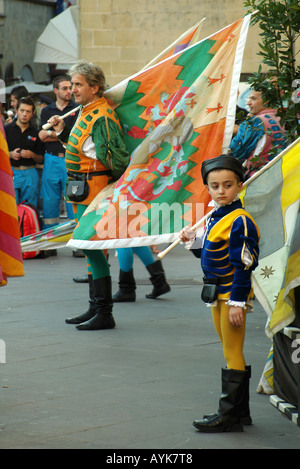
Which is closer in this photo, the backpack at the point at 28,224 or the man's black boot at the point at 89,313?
the man's black boot at the point at 89,313

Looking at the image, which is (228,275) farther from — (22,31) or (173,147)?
(22,31)

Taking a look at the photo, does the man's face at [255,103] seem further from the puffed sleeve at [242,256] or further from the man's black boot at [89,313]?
the puffed sleeve at [242,256]

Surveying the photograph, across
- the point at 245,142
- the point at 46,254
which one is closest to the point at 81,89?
the point at 245,142

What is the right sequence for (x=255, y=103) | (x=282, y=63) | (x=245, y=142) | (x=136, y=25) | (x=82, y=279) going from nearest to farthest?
(x=282, y=63) → (x=245, y=142) → (x=255, y=103) → (x=82, y=279) → (x=136, y=25)

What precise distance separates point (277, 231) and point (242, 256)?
0.47m

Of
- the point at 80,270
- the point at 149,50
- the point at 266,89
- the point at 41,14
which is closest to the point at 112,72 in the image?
the point at 149,50

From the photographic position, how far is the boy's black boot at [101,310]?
765 centimetres

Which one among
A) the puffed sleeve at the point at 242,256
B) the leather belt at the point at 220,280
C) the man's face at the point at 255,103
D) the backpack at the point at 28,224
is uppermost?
the man's face at the point at 255,103

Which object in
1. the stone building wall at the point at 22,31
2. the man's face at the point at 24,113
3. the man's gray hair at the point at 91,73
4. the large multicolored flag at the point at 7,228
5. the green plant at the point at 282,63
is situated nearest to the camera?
the large multicolored flag at the point at 7,228

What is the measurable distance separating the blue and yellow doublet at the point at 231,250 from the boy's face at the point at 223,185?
0.17 ft

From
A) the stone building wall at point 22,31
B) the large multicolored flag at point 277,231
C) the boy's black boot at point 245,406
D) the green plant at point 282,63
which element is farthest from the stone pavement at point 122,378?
the stone building wall at point 22,31

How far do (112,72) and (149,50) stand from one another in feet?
3.05

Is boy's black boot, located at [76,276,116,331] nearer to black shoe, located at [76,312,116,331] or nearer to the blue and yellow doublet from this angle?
black shoe, located at [76,312,116,331]

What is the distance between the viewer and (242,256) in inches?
185
